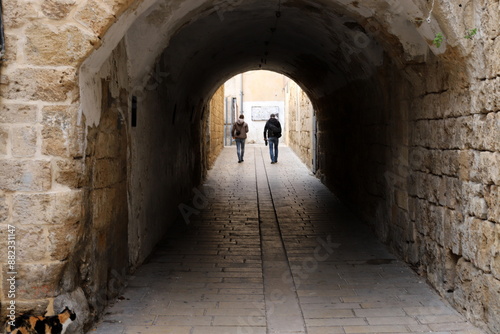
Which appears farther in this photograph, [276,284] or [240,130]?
[240,130]

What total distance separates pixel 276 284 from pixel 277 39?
184 inches

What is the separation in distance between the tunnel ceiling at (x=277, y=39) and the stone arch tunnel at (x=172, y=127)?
3 cm

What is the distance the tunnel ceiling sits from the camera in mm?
4359

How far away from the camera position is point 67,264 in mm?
3025

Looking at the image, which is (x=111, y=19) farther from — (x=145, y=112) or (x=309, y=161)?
(x=309, y=161)

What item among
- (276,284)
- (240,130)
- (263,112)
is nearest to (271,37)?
(276,284)

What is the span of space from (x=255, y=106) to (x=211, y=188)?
711 inches

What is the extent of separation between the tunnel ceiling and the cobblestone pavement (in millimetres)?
2063

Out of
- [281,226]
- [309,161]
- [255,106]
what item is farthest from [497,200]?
[255,106]

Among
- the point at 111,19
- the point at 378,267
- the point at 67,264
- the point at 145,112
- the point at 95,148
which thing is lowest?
the point at 378,267

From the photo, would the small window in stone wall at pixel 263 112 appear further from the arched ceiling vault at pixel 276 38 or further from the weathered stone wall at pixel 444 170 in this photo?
the weathered stone wall at pixel 444 170

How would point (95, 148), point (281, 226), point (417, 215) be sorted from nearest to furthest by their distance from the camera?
1. point (95, 148)
2. point (417, 215)
3. point (281, 226)

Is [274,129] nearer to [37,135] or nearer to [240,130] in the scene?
[240,130]

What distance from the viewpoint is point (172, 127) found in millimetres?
7062
